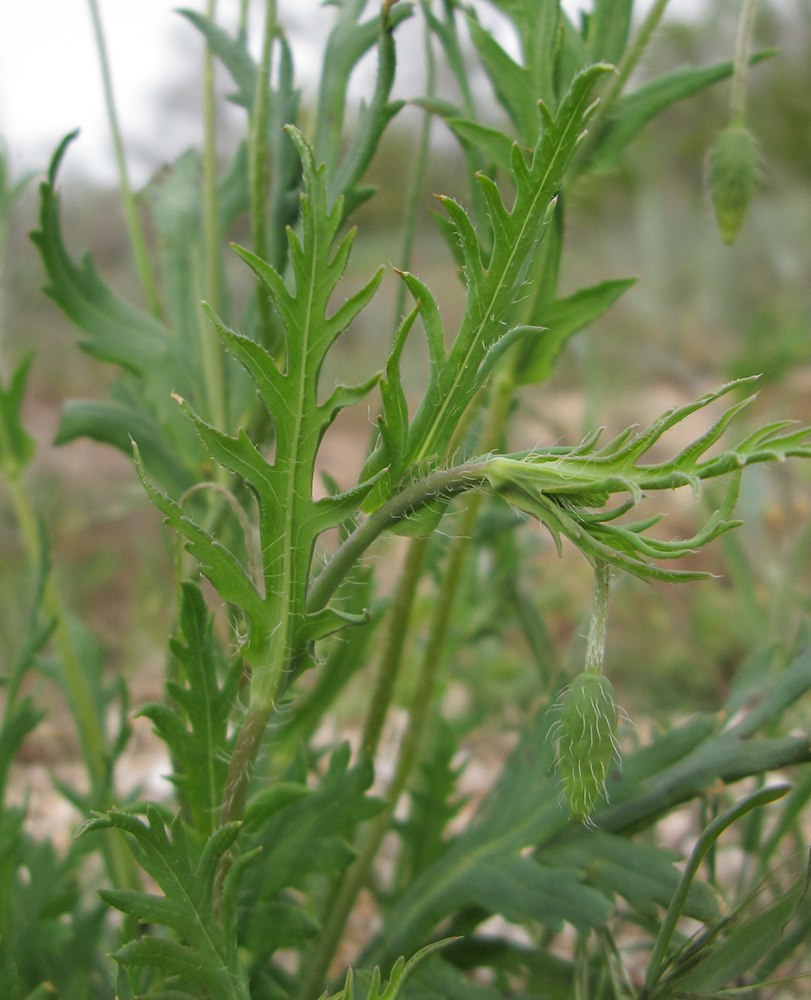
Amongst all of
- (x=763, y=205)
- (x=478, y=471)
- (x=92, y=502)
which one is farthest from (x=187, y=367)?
(x=763, y=205)

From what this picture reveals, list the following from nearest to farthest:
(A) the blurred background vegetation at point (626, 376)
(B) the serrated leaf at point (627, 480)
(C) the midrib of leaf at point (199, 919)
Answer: (B) the serrated leaf at point (627, 480)
(C) the midrib of leaf at point (199, 919)
(A) the blurred background vegetation at point (626, 376)

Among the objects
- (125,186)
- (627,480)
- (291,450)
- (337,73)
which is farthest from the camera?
(125,186)

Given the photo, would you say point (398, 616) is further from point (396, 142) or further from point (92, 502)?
point (396, 142)

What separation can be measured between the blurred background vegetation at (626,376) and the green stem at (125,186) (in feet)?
0.36

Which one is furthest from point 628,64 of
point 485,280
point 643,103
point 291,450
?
point 291,450

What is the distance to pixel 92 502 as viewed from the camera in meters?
4.19

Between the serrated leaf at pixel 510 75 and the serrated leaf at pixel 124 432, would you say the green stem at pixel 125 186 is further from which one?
the serrated leaf at pixel 510 75

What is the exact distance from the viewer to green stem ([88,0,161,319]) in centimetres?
93

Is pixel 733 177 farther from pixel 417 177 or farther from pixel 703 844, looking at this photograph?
pixel 703 844

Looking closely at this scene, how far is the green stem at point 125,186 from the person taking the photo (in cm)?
93

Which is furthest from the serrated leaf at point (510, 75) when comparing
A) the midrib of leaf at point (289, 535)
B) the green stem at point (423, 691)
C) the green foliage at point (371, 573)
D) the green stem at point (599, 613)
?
the green stem at point (599, 613)

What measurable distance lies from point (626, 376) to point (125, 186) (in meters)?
5.90

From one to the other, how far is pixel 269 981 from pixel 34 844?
391mm

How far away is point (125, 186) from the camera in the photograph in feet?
3.11
